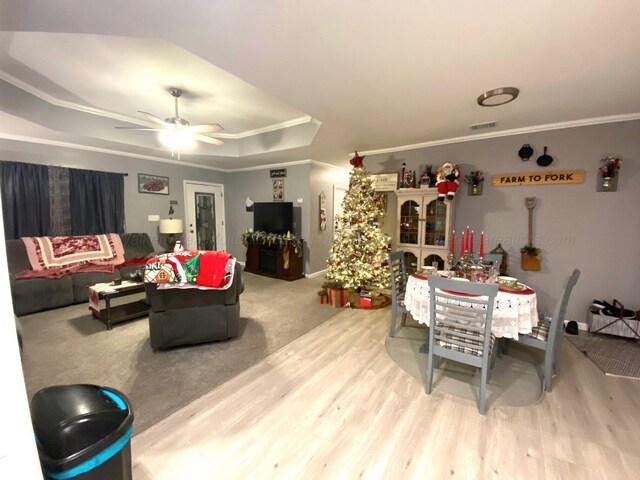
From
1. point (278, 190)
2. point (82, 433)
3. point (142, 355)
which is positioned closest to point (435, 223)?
point (278, 190)

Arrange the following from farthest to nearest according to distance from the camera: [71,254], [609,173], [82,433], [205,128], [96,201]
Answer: [96,201], [71,254], [205,128], [609,173], [82,433]

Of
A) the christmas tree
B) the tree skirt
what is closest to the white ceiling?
the christmas tree

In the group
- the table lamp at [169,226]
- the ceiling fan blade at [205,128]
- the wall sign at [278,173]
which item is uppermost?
the ceiling fan blade at [205,128]

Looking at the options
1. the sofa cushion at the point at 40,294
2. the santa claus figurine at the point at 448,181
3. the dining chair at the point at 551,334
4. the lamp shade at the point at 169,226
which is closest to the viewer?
the dining chair at the point at 551,334

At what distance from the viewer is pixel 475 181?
12.1 ft

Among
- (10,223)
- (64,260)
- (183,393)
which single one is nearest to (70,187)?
(10,223)

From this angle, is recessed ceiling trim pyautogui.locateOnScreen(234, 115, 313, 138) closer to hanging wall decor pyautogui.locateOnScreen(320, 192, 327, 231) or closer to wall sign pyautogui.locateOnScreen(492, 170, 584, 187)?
hanging wall decor pyautogui.locateOnScreen(320, 192, 327, 231)

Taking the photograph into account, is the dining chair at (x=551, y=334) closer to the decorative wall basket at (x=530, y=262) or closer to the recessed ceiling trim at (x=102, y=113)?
the decorative wall basket at (x=530, y=262)

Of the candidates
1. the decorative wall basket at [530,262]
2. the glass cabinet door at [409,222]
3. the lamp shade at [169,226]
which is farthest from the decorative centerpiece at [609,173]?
the lamp shade at [169,226]

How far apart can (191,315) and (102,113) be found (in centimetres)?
336

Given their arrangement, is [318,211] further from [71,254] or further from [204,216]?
[71,254]

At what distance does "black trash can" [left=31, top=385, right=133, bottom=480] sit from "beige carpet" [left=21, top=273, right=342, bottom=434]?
0.91m

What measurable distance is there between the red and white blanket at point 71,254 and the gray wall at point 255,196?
7.91 feet

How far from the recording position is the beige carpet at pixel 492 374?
210 cm
